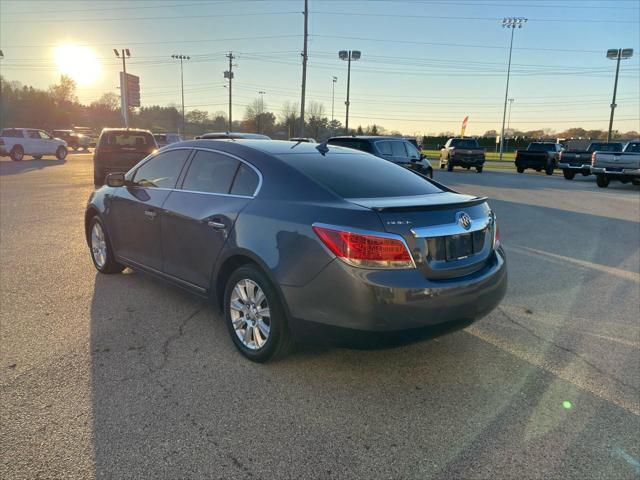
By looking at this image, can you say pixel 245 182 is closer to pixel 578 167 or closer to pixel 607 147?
pixel 607 147

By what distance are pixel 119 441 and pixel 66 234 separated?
623 cm

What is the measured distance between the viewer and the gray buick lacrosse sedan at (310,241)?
2.99 meters

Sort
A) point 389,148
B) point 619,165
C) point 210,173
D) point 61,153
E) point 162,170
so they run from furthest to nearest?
point 61,153, point 619,165, point 389,148, point 162,170, point 210,173

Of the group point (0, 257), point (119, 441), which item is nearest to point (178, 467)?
point (119, 441)

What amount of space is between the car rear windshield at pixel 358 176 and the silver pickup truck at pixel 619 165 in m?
18.5

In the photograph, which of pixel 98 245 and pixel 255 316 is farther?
pixel 98 245

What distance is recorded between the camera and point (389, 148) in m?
13.4

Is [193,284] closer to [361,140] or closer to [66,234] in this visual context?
[66,234]

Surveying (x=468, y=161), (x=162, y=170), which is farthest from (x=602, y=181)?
(x=162, y=170)

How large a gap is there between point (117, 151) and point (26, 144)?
1824 cm

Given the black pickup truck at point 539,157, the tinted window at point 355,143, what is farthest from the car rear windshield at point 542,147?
the tinted window at point 355,143

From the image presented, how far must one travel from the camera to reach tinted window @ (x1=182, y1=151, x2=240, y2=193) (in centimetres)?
402

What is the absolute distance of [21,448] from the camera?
8.54 ft

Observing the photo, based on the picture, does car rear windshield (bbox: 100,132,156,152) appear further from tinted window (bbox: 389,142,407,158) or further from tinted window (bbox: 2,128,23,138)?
tinted window (bbox: 2,128,23,138)
